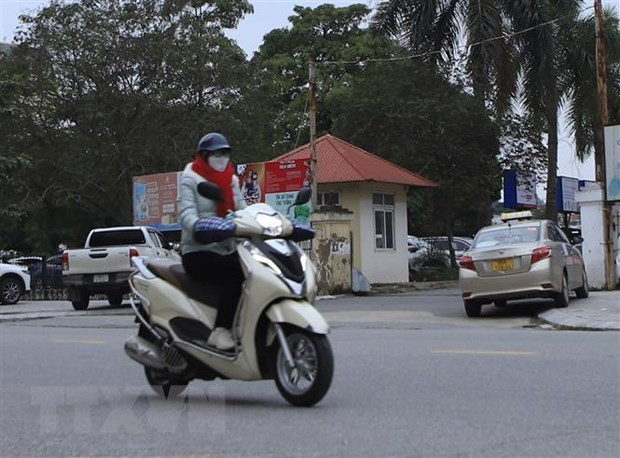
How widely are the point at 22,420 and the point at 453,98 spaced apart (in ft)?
87.2

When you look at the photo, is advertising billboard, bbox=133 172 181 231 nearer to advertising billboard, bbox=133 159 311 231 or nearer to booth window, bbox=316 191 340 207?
advertising billboard, bbox=133 159 311 231

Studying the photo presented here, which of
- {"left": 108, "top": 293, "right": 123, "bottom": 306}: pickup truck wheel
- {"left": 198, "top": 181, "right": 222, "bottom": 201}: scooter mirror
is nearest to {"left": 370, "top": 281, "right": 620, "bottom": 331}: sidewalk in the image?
{"left": 198, "top": 181, "right": 222, "bottom": 201}: scooter mirror

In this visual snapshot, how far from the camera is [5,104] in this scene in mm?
21062

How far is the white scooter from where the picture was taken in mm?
6258

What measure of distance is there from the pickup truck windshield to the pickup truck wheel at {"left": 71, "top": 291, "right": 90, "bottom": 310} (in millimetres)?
1188

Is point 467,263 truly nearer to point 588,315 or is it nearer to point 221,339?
point 588,315

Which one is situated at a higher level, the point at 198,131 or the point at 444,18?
the point at 444,18

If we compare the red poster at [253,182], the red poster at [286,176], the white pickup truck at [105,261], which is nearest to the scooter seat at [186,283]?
the white pickup truck at [105,261]

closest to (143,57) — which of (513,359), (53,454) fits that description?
(513,359)

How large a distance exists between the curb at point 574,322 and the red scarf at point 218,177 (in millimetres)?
7158

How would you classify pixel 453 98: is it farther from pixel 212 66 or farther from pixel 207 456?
pixel 207 456

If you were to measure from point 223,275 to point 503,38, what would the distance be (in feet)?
84.4

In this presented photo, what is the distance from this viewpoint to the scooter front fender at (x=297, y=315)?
6.14 m

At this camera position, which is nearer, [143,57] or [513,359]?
[513,359]
